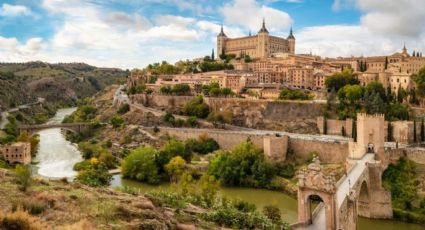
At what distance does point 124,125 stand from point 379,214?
3056 cm

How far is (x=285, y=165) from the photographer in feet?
106

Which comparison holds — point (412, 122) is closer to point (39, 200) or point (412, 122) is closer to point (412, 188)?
point (412, 188)

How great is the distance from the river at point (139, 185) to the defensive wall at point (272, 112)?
13.1m

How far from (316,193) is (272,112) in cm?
2731

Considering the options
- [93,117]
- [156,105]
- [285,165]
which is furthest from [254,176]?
[93,117]

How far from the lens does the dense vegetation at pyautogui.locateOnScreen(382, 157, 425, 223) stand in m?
23.2

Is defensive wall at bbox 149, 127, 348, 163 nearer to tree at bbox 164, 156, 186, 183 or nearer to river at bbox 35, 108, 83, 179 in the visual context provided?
tree at bbox 164, 156, 186, 183

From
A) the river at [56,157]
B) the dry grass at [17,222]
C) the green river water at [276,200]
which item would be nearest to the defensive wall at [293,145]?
the green river water at [276,200]

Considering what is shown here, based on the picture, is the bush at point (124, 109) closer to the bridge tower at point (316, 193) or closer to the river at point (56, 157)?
the river at point (56, 157)

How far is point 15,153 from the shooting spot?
3562 centimetres

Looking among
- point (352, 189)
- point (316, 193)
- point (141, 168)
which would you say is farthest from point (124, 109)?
point (316, 193)

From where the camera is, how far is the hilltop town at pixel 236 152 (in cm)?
1305

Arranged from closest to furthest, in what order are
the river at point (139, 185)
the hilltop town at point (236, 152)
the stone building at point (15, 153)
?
1. the hilltop town at point (236, 152)
2. the river at point (139, 185)
3. the stone building at point (15, 153)

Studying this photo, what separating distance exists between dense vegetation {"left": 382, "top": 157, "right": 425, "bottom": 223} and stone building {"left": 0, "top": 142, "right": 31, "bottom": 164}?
2798 cm
